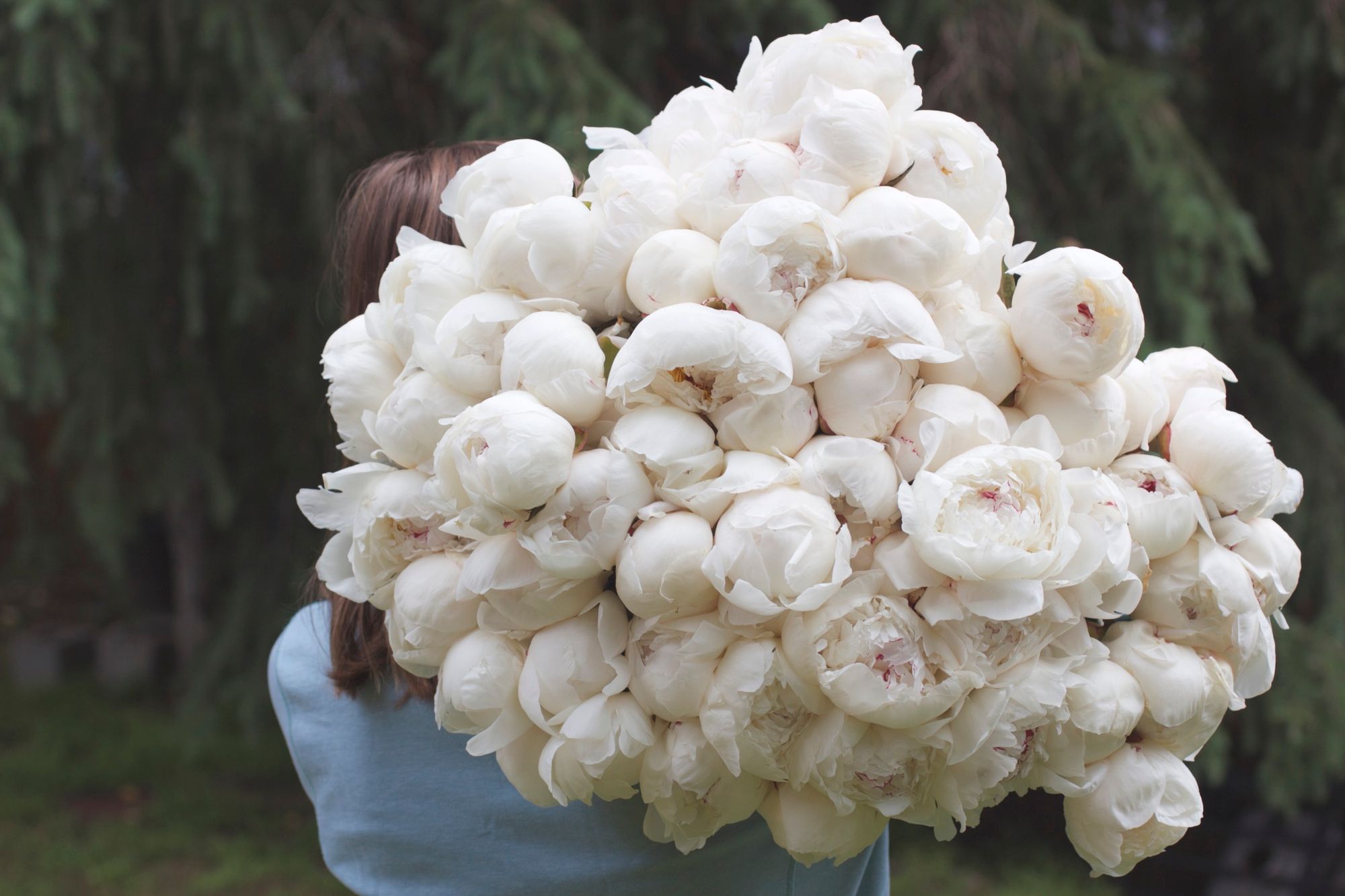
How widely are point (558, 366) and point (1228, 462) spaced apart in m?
0.53

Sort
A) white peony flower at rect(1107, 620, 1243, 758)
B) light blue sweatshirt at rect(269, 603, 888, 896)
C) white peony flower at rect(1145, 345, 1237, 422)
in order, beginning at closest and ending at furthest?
white peony flower at rect(1107, 620, 1243, 758)
white peony flower at rect(1145, 345, 1237, 422)
light blue sweatshirt at rect(269, 603, 888, 896)

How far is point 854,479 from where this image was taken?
0.79 meters

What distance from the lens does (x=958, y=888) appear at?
3.51m

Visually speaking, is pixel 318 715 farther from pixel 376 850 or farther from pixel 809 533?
pixel 809 533

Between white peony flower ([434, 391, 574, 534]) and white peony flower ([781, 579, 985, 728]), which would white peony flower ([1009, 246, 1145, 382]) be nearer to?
white peony flower ([781, 579, 985, 728])

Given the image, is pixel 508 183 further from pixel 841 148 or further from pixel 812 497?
pixel 812 497

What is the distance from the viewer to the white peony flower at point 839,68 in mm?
916

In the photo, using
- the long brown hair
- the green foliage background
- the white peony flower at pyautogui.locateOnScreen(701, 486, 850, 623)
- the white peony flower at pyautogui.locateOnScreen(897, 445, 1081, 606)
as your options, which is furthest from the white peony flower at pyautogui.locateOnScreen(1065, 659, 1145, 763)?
the green foliage background

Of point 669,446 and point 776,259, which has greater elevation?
point 776,259

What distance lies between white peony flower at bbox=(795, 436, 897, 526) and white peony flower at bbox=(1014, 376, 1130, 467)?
0.15 metres

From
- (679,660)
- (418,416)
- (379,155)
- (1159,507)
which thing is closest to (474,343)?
(418,416)

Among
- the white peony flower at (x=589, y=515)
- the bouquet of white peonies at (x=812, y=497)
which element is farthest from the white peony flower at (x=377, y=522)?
the white peony flower at (x=589, y=515)

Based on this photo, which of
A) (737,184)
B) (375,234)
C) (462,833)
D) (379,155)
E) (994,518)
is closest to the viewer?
(994,518)

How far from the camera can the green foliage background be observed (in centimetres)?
274
